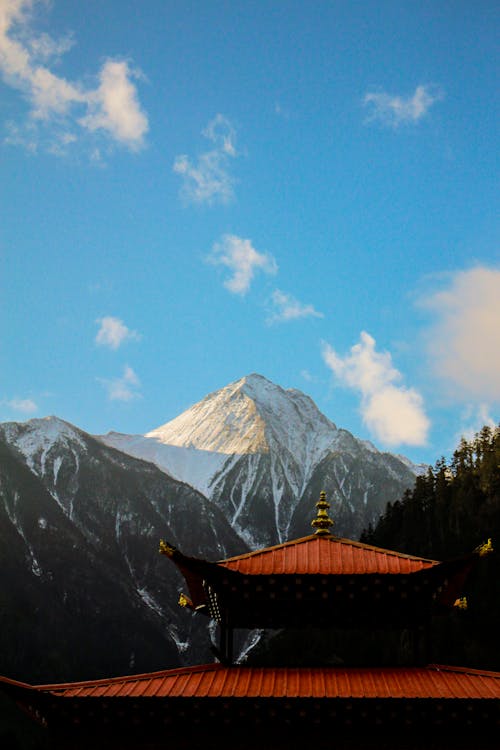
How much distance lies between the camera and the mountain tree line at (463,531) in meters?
104

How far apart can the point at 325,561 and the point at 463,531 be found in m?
112

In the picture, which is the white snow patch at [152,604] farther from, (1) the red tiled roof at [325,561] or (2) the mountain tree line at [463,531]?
(1) the red tiled roof at [325,561]

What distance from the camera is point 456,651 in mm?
101438

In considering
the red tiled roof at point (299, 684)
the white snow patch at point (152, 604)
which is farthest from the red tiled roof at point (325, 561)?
the white snow patch at point (152, 604)

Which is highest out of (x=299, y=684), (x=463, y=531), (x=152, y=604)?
(x=463, y=531)

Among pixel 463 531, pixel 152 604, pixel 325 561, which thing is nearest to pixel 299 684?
pixel 325 561

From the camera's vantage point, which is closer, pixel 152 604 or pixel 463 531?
pixel 463 531

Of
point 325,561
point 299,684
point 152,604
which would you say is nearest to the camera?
point 299,684

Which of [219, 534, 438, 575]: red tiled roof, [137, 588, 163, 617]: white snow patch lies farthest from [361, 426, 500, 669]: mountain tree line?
[219, 534, 438, 575]: red tiled roof

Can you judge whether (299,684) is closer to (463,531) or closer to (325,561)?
(325,561)

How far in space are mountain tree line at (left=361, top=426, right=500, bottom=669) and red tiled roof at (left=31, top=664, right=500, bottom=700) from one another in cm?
8484

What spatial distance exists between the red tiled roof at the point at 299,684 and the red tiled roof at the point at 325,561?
85.2 inches

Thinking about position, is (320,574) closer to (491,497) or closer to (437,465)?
(491,497)

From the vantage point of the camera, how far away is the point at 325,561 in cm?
2056
